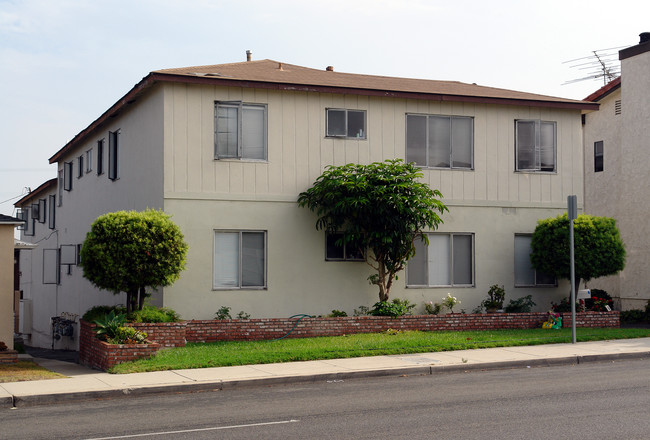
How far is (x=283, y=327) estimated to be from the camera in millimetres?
18547

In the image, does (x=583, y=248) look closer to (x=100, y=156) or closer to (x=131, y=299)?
(x=131, y=299)

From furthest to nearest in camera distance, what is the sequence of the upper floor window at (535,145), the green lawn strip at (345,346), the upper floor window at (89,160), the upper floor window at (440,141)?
the upper floor window at (89,160)
the upper floor window at (535,145)
the upper floor window at (440,141)
the green lawn strip at (345,346)

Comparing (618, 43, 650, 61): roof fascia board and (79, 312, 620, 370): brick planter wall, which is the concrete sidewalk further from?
(618, 43, 650, 61): roof fascia board

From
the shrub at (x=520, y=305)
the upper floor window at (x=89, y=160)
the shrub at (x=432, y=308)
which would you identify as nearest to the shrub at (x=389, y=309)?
the shrub at (x=432, y=308)

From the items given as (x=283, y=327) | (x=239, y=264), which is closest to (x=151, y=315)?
(x=283, y=327)

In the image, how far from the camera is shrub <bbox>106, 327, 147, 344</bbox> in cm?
1527

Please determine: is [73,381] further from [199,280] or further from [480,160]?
[480,160]

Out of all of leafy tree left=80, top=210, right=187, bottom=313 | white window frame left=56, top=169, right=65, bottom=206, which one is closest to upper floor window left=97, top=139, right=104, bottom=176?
white window frame left=56, top=169, right=65, bottom=206

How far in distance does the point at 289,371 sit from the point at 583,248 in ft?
33.4

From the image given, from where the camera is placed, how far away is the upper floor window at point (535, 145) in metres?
22.4

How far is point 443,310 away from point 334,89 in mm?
6550

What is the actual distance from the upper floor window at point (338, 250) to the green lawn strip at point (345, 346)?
8.83ft

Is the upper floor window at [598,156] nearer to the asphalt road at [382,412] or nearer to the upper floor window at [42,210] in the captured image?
the asphalt road at [382,412]

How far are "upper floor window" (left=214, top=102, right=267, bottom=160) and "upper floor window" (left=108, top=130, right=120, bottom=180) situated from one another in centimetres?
547
